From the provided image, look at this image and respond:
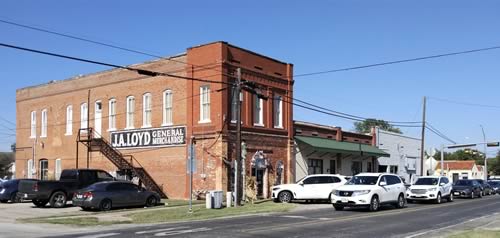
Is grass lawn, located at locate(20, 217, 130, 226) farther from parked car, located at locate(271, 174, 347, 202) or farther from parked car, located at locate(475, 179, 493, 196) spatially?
parked car, located at locate(475, 179, 493, 196)

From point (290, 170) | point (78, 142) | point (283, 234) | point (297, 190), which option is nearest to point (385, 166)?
point (290, 170)

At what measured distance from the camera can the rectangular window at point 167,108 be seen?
120 feet

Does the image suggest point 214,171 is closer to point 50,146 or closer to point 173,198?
point 173,198

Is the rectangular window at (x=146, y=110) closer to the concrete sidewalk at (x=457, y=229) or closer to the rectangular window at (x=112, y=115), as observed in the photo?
the rectangular window at (x=112, y=115)

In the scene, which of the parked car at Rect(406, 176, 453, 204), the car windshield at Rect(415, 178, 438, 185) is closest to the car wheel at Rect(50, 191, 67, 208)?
the parked car at Rect(406, 176, 453, 204)

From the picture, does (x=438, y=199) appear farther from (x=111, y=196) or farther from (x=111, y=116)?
(x=111, y=116)

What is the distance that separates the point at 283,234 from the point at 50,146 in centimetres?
3583

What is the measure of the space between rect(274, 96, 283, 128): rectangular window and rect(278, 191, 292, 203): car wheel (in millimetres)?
7776

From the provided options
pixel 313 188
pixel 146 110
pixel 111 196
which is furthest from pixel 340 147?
pixel 111 196

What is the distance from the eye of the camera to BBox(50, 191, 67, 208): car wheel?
29375 millimetres

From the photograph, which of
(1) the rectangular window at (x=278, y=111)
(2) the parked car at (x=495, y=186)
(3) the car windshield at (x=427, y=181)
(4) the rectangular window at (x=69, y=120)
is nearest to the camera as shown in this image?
(3) the car windshield at (x=427, y=181)

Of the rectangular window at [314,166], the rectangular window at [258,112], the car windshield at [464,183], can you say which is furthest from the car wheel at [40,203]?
the car windshield at [464,183]

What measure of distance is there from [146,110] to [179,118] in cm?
373

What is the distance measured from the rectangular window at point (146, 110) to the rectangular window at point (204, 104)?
5320 mm
